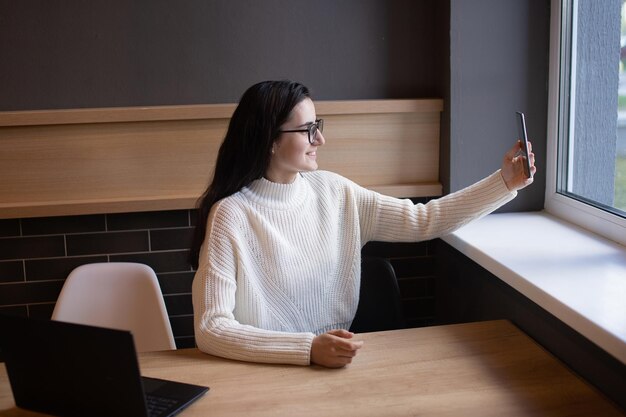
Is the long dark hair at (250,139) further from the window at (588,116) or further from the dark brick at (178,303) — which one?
the window at (588,116)

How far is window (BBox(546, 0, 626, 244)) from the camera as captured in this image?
222cm

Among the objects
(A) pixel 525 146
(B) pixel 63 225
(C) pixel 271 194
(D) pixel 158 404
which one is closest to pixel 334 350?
(D) pixel 158 404

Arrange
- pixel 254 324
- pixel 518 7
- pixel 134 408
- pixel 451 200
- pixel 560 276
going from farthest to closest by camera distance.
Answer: pixel 518 7 < pixel 451 200 < pixel 254 324 < pixel 560 276 < pixel 134 408

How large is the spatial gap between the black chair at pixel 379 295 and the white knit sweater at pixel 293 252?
0.09 m

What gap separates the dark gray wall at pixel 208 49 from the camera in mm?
2551

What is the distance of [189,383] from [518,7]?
5.46 ft

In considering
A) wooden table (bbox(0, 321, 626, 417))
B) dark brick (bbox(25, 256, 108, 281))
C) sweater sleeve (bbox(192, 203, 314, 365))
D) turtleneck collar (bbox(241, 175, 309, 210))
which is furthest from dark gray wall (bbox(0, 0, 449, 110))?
wooden table (bbox(0, 321, 626, 417))

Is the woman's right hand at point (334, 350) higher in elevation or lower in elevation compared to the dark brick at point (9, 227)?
lower

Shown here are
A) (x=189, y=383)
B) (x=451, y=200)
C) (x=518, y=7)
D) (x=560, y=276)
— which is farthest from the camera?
(x=518, y=7)

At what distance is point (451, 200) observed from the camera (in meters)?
2.28

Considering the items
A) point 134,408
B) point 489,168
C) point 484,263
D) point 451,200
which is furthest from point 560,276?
point 134,408

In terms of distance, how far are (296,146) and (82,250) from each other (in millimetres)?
1002

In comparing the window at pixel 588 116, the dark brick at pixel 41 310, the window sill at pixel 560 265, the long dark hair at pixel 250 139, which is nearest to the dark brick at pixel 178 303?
the dark brick at pixel 41 310

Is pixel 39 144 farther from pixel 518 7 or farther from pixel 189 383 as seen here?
pixel 518 7
